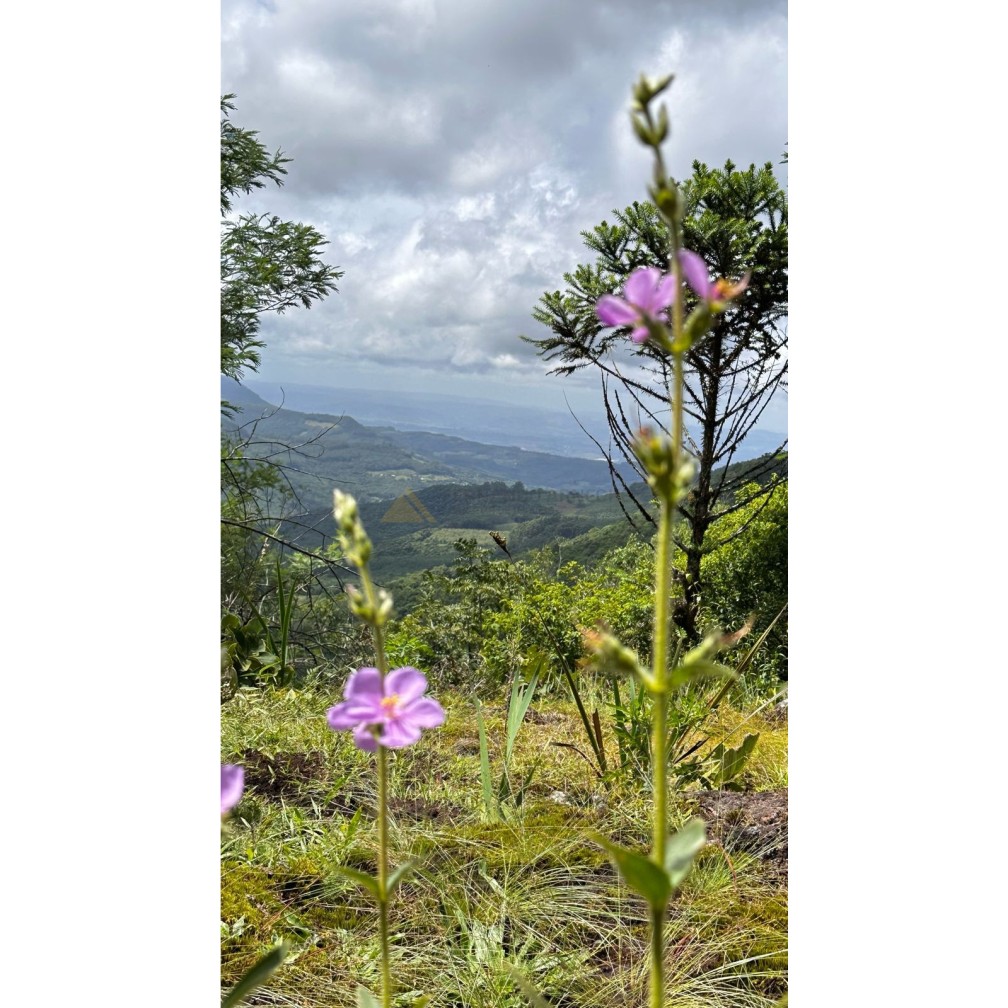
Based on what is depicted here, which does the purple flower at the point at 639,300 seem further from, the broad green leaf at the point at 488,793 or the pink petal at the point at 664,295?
the broad green leaf at the point at 488,793

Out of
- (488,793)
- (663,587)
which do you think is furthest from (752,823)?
(663,587)

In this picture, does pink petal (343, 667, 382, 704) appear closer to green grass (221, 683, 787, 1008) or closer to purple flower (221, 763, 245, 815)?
purple flower (221, 763, 245, 815)

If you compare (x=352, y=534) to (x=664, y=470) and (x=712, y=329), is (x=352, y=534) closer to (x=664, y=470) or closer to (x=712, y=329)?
(x=664, y=470)

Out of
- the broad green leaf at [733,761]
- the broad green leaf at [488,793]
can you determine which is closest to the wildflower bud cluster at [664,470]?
the broad green leaf at [488,793]

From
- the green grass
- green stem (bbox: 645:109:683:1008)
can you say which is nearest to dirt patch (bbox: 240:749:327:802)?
the green grass

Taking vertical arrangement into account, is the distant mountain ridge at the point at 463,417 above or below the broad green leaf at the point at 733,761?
above
